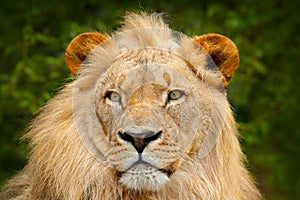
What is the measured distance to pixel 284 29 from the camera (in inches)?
326

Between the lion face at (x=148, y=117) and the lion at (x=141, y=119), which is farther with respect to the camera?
the lion at (x=141, y=119)

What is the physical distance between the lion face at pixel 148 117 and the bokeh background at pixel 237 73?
Result: 2216 mm

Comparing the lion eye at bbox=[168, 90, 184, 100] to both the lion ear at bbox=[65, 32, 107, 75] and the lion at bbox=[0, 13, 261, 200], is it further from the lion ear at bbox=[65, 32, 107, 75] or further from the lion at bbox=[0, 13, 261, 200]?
the lion ear at bbox=[65, 32, 107, 75]

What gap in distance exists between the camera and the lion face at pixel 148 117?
4.18m

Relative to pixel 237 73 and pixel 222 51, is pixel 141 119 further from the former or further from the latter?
pixel 237 73

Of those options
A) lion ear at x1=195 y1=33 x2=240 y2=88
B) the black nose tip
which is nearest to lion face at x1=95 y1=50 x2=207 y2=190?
the black nose tip

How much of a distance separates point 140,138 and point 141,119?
12cm

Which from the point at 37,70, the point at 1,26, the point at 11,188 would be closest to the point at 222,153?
the point at 11,188

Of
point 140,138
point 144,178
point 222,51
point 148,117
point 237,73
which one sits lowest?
point 144,178

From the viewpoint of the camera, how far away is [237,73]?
730 cm

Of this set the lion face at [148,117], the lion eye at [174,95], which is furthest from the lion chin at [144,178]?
the lion eye at [174,95]

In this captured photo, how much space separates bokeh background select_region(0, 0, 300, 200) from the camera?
7199 mm

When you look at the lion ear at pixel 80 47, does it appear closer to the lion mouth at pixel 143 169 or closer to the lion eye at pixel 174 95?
the lion eye at pixel 174 95

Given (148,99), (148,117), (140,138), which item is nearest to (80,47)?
(148,99)
